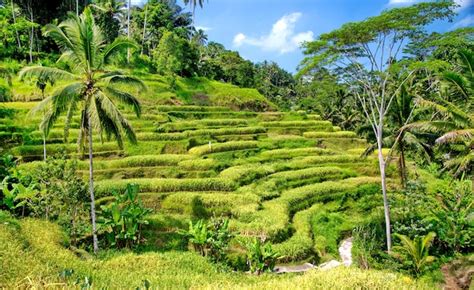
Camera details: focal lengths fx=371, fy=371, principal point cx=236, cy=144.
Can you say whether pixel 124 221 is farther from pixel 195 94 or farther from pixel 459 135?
pixel 195 94

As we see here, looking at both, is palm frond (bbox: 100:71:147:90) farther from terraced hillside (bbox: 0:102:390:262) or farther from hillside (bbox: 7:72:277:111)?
hillside (bbox: 7:72:277:111)

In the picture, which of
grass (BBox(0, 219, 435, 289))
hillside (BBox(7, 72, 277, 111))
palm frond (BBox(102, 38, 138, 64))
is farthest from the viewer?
hillside (BBox(7, 72, 277, 111))

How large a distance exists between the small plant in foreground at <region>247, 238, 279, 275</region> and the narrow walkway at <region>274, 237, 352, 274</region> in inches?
16.8

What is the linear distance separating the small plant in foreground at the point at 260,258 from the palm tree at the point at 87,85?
5.07 meters

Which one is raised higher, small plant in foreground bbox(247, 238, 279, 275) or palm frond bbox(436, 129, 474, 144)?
palm frond bbox(436, 129, 474, 144)

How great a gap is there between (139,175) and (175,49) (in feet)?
71.5

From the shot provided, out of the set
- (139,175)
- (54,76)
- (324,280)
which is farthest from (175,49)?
(324,280)

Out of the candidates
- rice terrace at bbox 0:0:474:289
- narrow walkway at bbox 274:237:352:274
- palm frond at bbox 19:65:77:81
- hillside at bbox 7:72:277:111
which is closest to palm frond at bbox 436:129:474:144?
rice terrace at bbox 0:0:474:289

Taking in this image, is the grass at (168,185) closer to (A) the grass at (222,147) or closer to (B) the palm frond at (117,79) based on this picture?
(A) the grass at (222,147)

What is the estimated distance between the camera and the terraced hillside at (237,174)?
1548 cm

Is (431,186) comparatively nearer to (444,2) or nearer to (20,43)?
(444,2)

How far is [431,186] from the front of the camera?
22812mm

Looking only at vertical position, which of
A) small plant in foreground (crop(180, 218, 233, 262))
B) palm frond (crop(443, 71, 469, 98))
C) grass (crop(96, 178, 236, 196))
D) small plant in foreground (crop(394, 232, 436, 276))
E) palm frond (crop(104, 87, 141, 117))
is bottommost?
small plant in foreground (crop(394, 232, 436, 276))

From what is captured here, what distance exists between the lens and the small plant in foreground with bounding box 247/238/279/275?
469 inches
